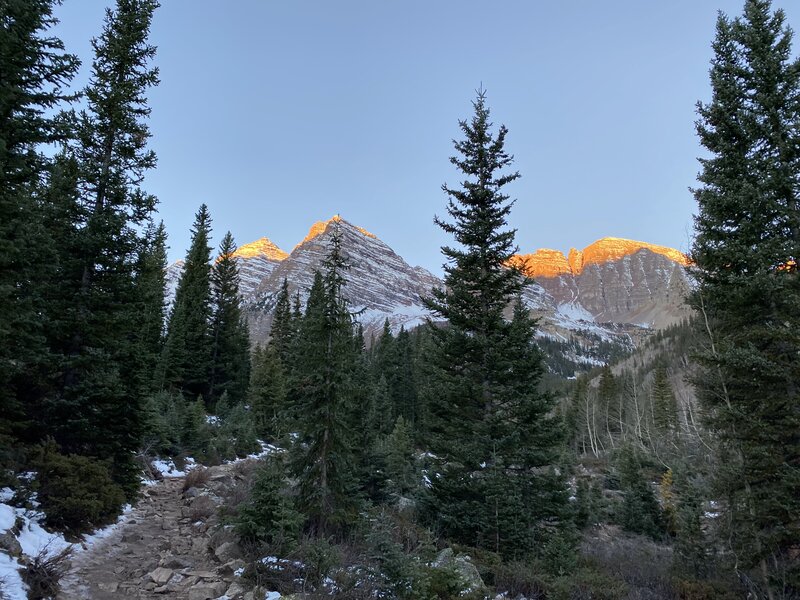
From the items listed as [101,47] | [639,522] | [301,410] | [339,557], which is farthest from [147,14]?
[639,522]

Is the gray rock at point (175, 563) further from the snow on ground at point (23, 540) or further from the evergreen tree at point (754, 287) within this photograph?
the evergreen tree at point (754, 287)

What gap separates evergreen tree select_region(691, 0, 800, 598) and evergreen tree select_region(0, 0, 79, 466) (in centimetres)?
1623

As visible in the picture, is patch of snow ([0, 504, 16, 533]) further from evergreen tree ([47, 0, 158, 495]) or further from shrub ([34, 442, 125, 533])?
evergreen tree ([47, 0, 158, 495])

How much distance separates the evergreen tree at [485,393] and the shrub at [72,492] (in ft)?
31.6

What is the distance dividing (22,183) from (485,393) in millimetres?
14648

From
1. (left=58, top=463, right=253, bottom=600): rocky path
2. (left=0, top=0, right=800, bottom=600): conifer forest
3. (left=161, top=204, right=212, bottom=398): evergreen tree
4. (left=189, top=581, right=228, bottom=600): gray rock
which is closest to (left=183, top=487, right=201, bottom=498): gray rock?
(left=0, top=0, right=800, bottom=600): conifer forest

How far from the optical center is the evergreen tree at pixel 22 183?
28.1 feet

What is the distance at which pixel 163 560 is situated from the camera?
9078 millimetres

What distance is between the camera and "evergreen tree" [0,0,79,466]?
8.55 m

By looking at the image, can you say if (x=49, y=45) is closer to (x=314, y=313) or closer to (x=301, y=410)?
(x=314, y=313)

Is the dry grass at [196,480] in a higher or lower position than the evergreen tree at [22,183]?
lower

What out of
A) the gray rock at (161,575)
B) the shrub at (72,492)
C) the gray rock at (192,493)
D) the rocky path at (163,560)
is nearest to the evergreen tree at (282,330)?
the gray rock at (192,493)

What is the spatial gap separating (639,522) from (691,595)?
22169mm

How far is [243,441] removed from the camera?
2678 centimetres
